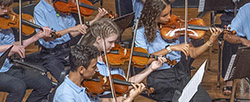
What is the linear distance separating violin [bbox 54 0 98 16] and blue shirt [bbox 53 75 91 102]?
139cm

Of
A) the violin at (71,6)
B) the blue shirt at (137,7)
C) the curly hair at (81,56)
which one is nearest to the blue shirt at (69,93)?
the curly hair at (81,56)

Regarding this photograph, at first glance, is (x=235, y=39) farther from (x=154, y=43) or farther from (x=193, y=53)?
(x=154, y=43)

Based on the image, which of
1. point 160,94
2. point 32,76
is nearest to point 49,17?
point 32,76

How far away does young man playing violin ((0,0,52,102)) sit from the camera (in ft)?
11.1

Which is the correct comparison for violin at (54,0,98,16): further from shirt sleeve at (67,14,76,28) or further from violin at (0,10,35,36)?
violin at (0,10,35,36)

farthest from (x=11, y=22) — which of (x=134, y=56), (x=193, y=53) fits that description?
(x=193, y=53)

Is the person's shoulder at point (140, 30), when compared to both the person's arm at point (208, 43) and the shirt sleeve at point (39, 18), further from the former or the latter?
the shirt sleeve at point (39, 18)

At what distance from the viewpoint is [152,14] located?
11.1ft

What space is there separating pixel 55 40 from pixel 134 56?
30.0 inches

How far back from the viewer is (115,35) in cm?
320

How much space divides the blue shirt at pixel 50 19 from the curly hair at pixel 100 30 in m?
0.68

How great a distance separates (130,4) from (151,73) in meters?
1.07

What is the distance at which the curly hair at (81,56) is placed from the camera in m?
2.60

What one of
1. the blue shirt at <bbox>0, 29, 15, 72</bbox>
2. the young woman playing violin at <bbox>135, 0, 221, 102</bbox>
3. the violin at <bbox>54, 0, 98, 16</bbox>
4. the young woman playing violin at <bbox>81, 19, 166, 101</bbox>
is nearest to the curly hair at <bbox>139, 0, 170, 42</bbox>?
the young woman playing violin at <bbox>135, 0, 221, 102</bbox>
